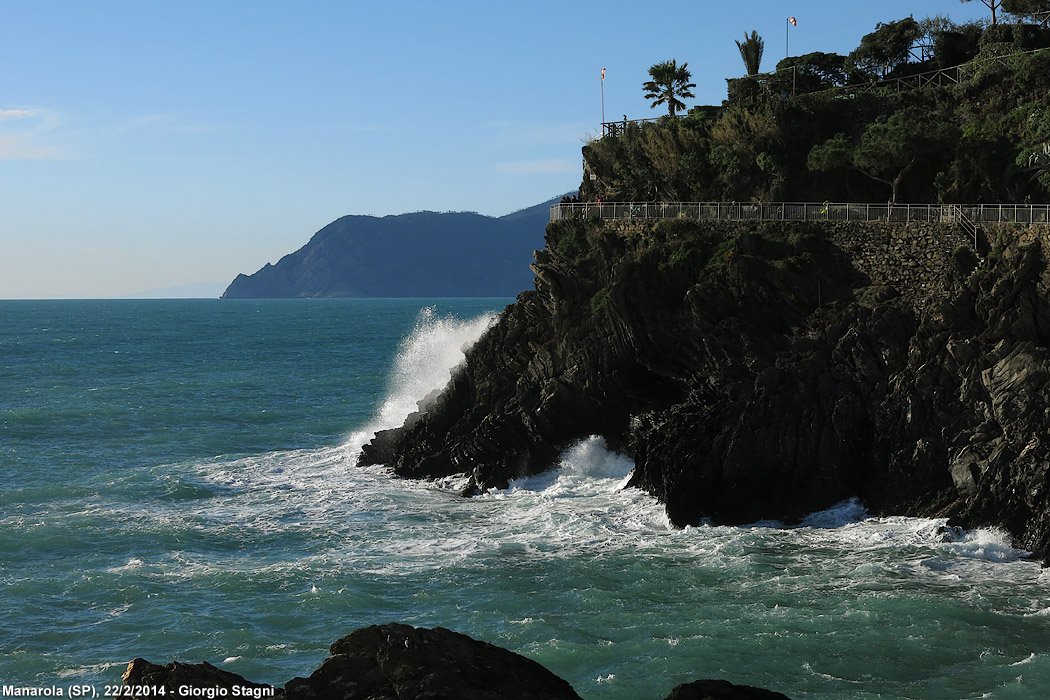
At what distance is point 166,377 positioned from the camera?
94.3 m

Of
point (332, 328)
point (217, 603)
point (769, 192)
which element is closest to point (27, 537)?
point (217, 603)

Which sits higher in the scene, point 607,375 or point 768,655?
point 607,375

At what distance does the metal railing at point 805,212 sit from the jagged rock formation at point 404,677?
95.7 feet

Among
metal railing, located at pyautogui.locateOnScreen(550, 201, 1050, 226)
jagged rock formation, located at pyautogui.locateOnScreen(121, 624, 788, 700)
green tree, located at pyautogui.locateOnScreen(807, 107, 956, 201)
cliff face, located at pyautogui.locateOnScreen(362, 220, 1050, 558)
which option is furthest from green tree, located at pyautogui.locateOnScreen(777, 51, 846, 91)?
jagged rock formation, located at pyautogui.locateOnScreen(121, 624, 788, 700)

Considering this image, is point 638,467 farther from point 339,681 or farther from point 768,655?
point 339,681

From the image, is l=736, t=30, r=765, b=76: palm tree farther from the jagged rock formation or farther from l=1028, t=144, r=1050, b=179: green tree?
the jagged rock formation

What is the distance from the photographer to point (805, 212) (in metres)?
48.1

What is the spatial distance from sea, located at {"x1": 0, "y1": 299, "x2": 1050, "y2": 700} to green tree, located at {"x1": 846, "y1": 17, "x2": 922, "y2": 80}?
30.5m

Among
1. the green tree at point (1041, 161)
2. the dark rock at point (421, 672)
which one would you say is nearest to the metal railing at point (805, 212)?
the green tree at point (1041, 161)

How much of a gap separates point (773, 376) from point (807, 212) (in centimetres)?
1062

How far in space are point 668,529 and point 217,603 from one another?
15.9 m

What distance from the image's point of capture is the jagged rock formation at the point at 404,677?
18.2 meters

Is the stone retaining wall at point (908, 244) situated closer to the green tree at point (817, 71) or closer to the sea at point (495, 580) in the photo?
the sea at point (495, 580)

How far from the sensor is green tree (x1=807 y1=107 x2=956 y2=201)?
49.1m
